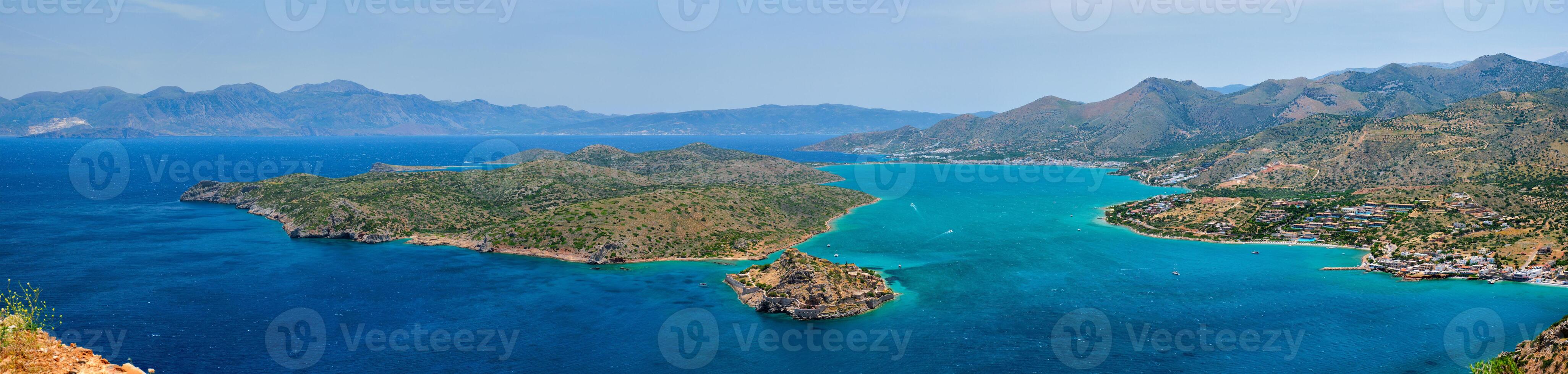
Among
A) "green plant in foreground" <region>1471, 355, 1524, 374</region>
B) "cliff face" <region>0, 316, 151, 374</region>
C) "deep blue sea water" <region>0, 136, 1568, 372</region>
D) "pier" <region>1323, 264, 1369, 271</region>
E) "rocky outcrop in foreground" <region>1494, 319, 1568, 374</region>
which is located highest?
"cliff face" <region>0, 316, 151, 374</region>

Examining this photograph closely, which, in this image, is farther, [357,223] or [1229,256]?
[357,223]

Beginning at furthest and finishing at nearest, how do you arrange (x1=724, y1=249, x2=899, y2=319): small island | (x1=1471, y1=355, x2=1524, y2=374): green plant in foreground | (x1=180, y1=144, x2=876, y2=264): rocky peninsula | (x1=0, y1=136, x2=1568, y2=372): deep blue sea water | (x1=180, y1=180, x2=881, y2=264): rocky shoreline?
1. (x1=180, y1=144, x2=876, y2=264): rocky peninsula
2. (x1=180, y1=180, x2=881, y2=264): rocky shoreline
3. (x1=724, y1=249, x2=899, y2=319): small island
4. (x1=0, y1=136, x2=1568, y2=372): deep blue sea water
5. (x1=1471, y1=355, x2=1524, y2=374): green plant in foreground

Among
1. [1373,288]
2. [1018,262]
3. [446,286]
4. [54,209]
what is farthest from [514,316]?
[54,209]

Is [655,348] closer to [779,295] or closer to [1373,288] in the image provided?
[779,295]

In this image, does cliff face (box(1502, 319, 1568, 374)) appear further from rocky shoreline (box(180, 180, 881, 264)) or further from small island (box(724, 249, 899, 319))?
rocky shoreline (box(180, 180, 881, 264))

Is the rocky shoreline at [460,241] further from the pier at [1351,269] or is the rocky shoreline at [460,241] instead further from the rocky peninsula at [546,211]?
the pier at [1351,269]

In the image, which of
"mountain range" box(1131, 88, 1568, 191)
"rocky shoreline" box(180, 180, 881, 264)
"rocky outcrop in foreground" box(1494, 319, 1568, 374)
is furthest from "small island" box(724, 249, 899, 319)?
"mountain range" box(1131, 88, 1568, 191)
